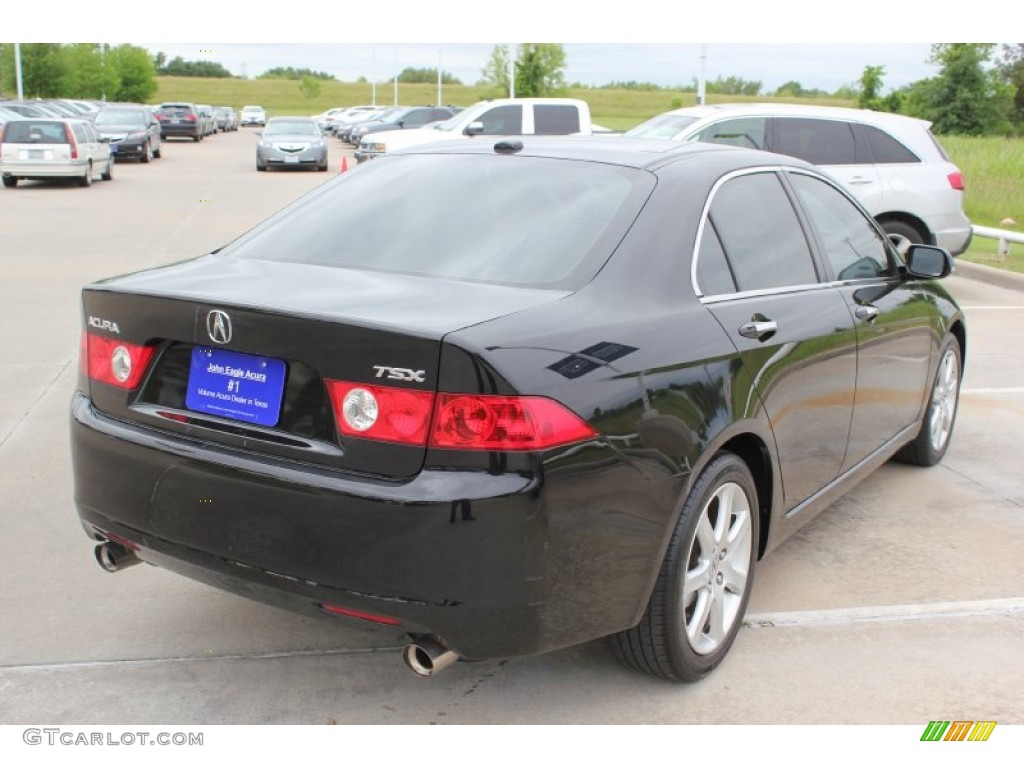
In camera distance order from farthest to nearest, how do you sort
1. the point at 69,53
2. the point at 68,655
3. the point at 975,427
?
the point at 69,53
the point at 975,427
the point at 68,655

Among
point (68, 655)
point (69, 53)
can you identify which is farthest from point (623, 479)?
point (69, 53)

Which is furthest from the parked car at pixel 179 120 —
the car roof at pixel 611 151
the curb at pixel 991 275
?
the car roof at pixel 611 151

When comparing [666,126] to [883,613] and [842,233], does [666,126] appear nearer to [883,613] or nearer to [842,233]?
[842,233]

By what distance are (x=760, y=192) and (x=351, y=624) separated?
2.26 m

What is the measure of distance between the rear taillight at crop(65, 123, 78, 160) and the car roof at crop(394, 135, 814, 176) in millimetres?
20861

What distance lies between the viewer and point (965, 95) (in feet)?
183

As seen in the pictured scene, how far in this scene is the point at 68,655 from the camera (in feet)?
12.0

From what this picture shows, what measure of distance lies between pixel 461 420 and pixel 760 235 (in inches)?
68.7

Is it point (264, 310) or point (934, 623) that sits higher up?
point (264, 310)

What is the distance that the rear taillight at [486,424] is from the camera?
278 cm

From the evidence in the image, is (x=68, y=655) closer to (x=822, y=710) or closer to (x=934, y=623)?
(x=822, y=710)

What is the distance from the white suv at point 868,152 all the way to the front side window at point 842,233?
246 inches

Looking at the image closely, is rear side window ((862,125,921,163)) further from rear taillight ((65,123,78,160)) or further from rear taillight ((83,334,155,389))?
rear taillight ((65,123,78,160))

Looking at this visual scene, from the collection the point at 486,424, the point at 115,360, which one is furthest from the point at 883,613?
the point at 115,360
